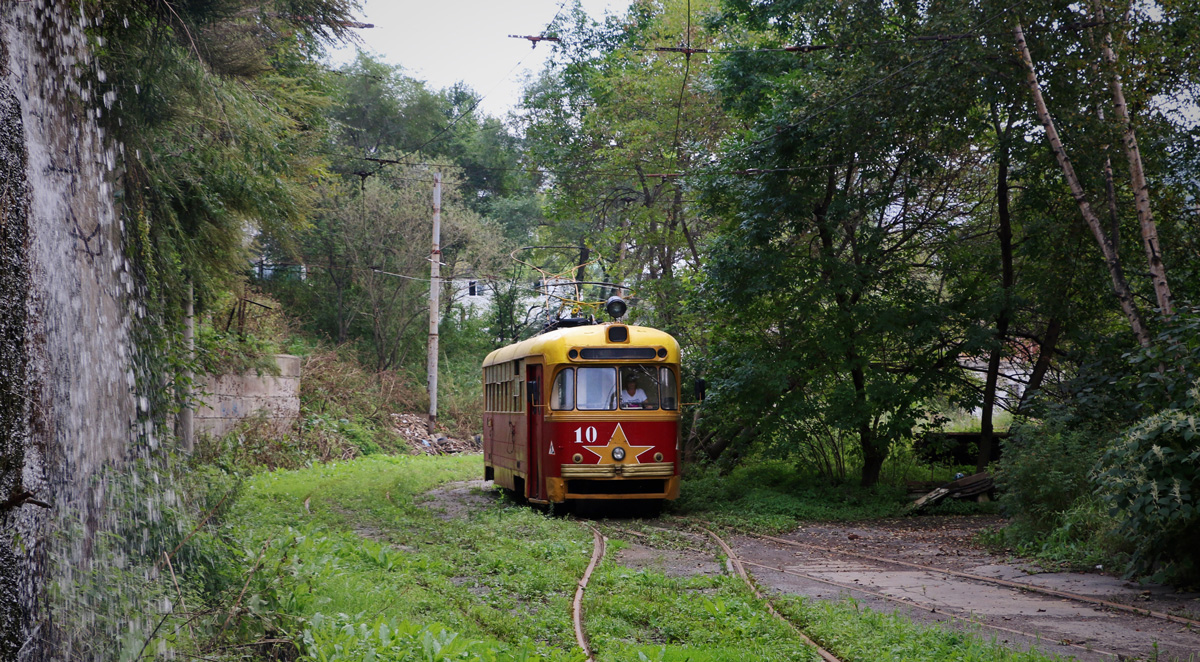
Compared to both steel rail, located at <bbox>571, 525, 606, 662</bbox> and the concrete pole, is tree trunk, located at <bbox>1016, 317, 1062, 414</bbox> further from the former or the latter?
the concrete pole

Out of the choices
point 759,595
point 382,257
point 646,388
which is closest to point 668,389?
point 646,388

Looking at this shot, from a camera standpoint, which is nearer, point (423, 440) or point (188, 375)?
point (188, 375)

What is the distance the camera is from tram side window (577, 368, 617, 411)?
1488 centimetres

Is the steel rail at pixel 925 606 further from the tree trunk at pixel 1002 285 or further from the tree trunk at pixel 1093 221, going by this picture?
the tree trunk at pixel 1002 285

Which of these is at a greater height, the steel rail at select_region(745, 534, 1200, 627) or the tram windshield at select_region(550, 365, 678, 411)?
the tram windshield at select_region(550, 365, 678, 411)

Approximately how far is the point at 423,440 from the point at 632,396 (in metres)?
17.8

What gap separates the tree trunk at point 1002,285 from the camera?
15789mm

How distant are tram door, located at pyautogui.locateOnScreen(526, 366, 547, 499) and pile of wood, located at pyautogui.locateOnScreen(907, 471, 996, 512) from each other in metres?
5.95

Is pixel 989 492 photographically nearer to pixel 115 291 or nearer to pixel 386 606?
pixel 386 606

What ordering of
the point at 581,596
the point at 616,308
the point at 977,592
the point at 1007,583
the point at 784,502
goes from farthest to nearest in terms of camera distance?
A: the point at 616,308
the point at 784,502
the point at 1007,583
the point at 977,592
the point at 581,596

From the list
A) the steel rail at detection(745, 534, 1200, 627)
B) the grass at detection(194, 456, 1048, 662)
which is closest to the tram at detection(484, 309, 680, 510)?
the grass at detection(194, 456, 1048, 662)

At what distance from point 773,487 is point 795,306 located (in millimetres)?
3605

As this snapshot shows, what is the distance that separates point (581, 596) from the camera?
838cm

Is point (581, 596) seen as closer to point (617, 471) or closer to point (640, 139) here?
point (617, 471)
